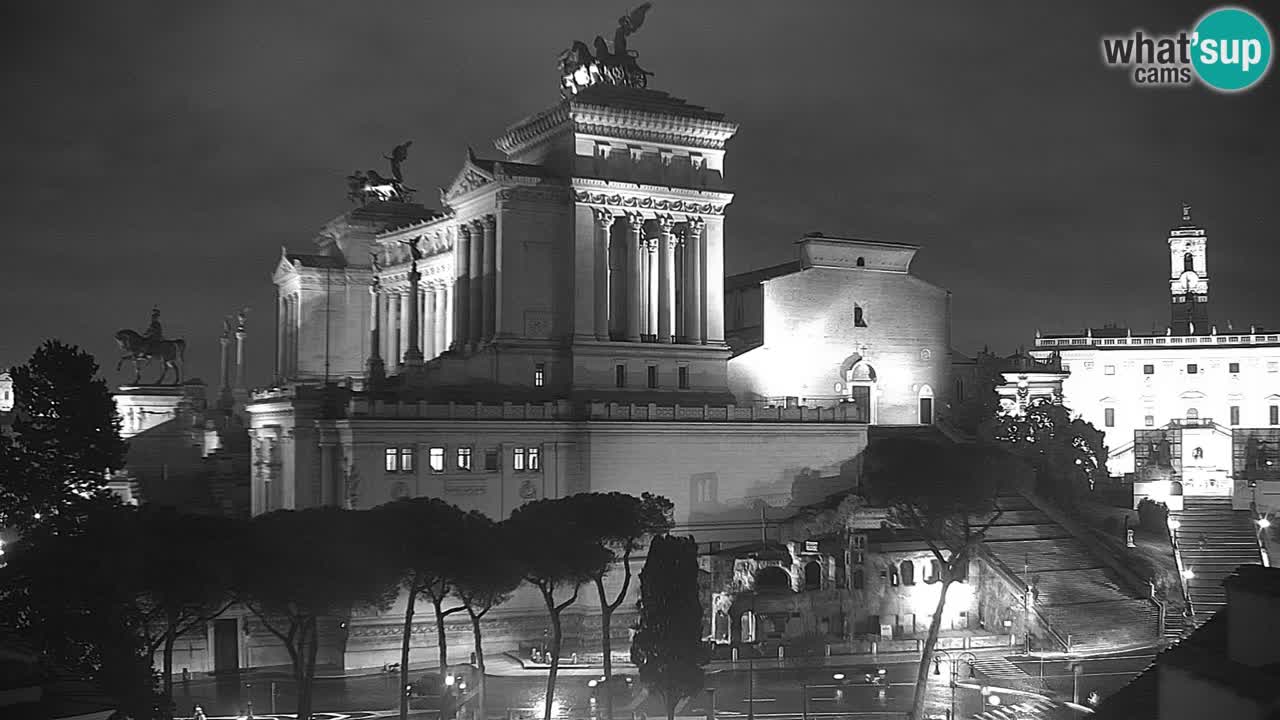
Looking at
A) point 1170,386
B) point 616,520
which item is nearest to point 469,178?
point 616,520

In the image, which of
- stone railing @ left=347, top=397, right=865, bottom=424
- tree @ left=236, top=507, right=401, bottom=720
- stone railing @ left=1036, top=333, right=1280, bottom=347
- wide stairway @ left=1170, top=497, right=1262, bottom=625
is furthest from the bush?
tree @ left=236, top=507, right=401, bottom=720

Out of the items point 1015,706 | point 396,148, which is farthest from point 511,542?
point 396,148

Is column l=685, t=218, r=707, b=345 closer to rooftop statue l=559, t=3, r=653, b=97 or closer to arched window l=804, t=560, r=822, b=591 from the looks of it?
rooftop statue l=559, t=3, r=653, b=97

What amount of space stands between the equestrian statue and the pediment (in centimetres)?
2732

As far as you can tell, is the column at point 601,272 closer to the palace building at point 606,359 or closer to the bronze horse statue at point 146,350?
the palace building at point 606,359

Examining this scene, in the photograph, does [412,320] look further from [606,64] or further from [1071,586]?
[1071,586]

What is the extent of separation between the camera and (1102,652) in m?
65.1

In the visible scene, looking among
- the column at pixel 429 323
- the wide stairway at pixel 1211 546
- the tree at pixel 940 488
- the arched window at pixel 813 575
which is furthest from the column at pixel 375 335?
the wide stairway at pixel 1211 546

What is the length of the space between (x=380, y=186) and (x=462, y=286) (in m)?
24.8

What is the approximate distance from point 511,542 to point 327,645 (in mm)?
15489

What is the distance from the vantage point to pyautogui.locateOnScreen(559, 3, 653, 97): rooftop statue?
270ft

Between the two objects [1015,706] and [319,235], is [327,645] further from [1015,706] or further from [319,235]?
[319,235]

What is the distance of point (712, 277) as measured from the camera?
82438 mm

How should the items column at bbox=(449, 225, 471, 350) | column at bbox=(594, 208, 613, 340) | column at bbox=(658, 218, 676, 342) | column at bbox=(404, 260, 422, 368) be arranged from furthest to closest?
column at bbox=(404, 260, 422, 368), column at bbox=(449, 225, 471, 350), column at bbox=(658, 218, 676, 342), column at bbox=(594, 208, 613, 340)
